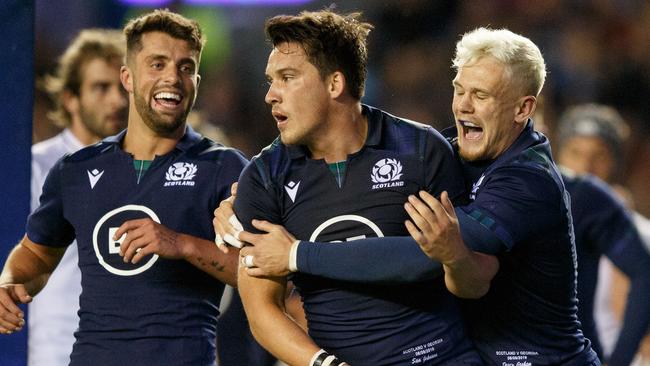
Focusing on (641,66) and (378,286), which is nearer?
(378,286)

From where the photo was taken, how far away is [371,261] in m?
3.50

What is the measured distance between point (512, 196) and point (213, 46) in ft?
25.3

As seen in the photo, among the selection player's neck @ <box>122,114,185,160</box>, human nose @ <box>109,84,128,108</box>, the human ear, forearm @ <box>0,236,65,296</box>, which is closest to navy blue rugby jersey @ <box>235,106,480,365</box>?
player's neck @ <box>122,114,185,160</box>

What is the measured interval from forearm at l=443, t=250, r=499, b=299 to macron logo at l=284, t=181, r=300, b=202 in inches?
24.1

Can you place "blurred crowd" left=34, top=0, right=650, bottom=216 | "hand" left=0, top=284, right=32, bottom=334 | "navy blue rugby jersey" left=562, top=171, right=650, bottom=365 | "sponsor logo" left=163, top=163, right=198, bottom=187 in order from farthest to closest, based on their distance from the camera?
"blurred crowd" left=34, top=0, right=650, bottom=216 → "navy blue rugby jersey" left=562, top=171, right=650, bottom=365 → "sponsor logo" left=163, top=163, right=198, bottom=187 → "hand" left=0, top=284, right=32, bottom=334

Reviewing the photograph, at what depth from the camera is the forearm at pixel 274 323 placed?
3.62 metres

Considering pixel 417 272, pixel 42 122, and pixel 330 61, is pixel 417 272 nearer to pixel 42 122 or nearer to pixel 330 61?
pixel 330 61

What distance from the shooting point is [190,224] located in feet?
13.6

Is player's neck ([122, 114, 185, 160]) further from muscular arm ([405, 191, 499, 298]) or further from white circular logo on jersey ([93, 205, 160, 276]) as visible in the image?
muscular arm ([405, 191, 499, 298])

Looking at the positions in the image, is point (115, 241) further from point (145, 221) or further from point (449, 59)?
point (449, 59)

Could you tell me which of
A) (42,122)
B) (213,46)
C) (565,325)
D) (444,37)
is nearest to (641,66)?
(444,37)

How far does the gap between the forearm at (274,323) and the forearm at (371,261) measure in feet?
0.80

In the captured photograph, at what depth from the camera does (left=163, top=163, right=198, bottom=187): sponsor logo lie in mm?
4188

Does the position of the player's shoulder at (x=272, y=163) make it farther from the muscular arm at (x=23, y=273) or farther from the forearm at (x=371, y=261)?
the muscular arm at (x=23, y=273)
